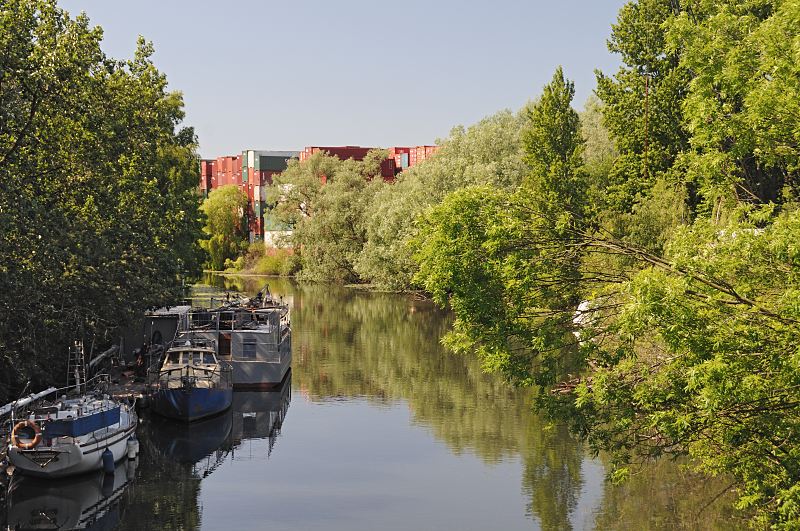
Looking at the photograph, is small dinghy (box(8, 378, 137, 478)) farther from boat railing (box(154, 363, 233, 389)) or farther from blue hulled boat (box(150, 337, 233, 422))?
boat railing (box(154, 363, 233, 389))

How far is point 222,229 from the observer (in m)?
129

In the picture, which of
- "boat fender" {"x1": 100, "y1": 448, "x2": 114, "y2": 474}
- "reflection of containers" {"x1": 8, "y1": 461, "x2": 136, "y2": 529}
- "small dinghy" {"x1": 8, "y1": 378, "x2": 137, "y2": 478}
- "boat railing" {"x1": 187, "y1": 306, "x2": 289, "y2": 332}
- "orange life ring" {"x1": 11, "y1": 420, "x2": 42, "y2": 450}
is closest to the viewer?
"reflection of containers" {"x1": 8, "y1": 461, "x2": 136, "y2": 529}

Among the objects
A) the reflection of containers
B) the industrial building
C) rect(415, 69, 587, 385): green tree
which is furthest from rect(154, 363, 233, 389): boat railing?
the industrial building

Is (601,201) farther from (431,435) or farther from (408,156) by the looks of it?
(408,156)

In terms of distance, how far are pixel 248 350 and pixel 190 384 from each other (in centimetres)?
728

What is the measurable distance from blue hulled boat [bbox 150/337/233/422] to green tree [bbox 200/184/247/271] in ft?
290

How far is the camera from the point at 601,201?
65938 mm

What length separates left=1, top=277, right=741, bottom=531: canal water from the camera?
25.6m

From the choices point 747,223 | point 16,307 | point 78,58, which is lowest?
point 16,307

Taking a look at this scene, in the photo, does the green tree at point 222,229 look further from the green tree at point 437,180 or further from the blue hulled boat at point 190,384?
the blue hulled boat at point 190,384

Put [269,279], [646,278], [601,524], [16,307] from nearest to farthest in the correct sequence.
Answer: [646,278], [601,524], [16,307], [269,279]

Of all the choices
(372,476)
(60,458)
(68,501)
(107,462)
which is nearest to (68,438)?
(60,458)

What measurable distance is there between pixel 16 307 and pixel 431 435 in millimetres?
14059

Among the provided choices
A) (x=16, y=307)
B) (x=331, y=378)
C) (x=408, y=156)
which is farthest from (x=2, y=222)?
(x=408, y=156)
